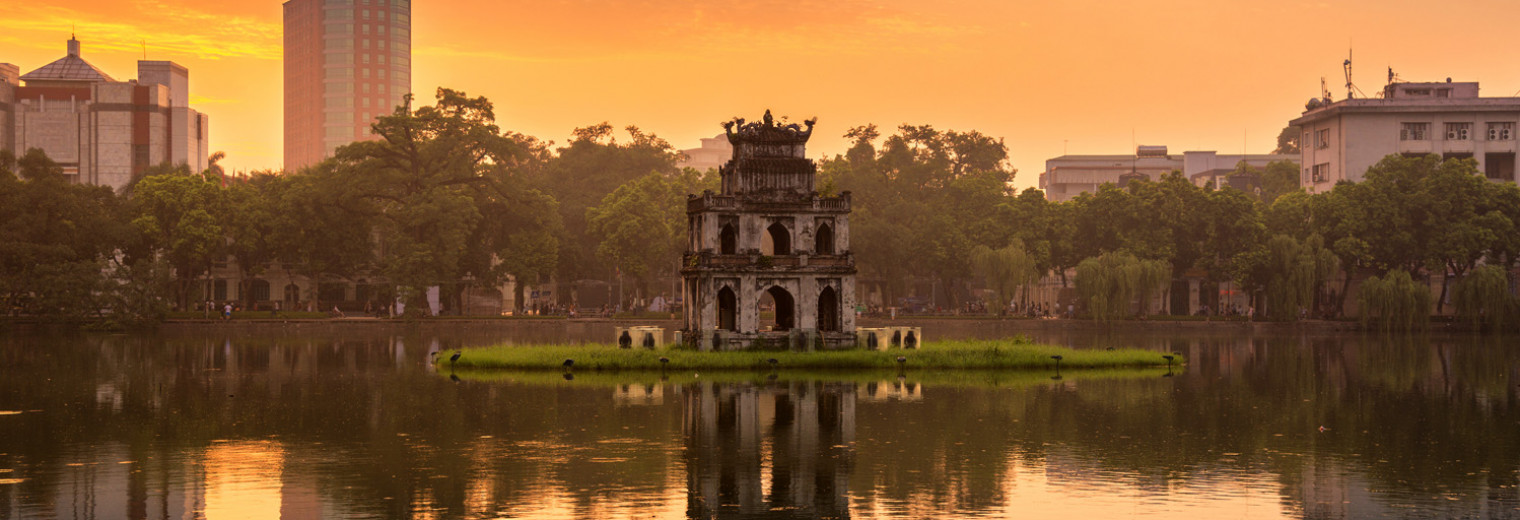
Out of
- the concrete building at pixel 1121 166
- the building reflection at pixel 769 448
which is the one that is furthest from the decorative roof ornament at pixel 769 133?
the concrete building at pixel 1121 166

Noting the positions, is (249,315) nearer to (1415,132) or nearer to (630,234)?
(630,234)

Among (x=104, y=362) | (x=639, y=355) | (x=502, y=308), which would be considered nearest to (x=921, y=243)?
(x=502, y=308)

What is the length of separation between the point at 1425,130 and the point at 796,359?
82.7m

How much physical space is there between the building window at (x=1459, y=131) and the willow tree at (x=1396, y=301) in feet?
95.4

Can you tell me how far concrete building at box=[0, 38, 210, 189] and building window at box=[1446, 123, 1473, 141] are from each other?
11322 centimetres

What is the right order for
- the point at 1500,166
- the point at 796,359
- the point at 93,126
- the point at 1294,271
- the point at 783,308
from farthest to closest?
1. the point at 93,126
2. the point at 1500,166
3. the point at 1294,271
4. the point at 783,308
5. the point at 796,359

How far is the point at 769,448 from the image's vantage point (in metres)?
35.0

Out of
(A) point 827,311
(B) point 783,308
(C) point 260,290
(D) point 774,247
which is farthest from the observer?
(C) point 260,290

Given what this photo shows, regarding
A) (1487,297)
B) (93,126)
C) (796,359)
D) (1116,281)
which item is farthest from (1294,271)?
(93,126)

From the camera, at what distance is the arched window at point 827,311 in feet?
208

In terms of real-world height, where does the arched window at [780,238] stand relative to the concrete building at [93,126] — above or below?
below

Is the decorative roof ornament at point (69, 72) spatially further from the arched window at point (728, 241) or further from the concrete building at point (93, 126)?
the arched window at point (728, 241)

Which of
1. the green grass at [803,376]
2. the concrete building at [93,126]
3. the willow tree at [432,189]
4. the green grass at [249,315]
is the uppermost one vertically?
the concrete building at [93,126]

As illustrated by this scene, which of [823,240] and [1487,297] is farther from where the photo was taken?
[1487,297]
